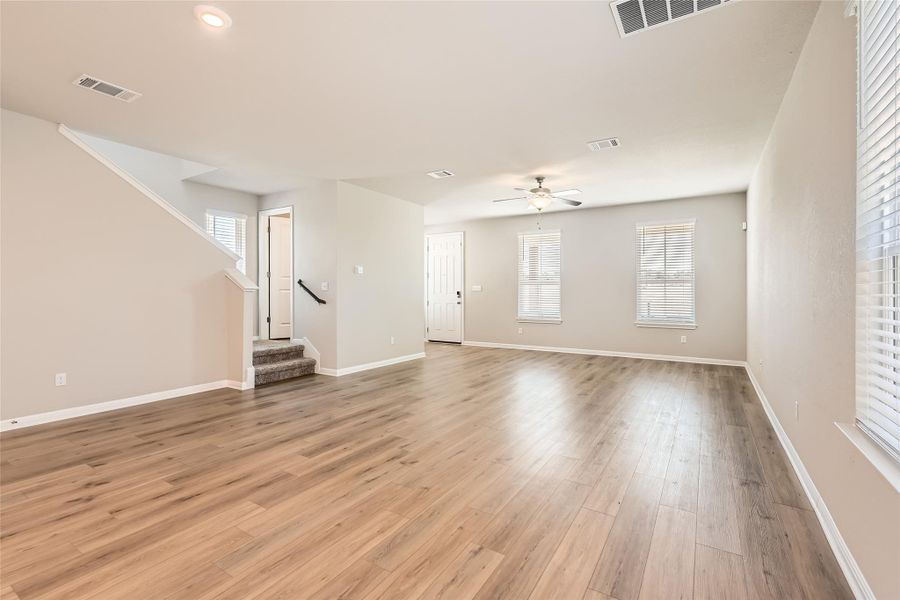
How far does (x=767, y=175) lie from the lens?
13.6 ft

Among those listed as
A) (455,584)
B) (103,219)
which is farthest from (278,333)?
(455,584)

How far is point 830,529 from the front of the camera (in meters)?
1.96

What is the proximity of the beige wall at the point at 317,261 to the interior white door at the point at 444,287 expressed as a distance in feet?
12.8

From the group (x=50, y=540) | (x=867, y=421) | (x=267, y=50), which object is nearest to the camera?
(x=867, y=421)

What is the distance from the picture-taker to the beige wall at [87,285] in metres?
3.56

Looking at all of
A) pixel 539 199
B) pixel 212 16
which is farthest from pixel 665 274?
pixel 212 16

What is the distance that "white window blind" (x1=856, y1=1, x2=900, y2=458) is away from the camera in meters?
1.38

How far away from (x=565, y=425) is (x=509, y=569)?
2.05 m

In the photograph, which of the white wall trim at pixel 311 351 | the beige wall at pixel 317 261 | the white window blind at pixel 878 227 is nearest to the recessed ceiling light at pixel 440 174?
the beige wall at pixel 317 261

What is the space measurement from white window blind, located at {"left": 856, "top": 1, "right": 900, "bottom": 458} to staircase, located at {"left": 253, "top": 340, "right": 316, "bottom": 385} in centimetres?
552

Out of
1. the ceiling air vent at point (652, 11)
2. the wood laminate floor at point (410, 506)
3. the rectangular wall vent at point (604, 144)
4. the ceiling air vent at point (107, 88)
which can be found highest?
the rectangular wall vent at point (604, 144)

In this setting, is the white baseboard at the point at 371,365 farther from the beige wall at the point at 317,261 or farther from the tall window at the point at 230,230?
the tall window at the point at 230,230

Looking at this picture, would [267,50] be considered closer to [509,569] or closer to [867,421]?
[509,569]

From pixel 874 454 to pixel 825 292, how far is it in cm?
97
